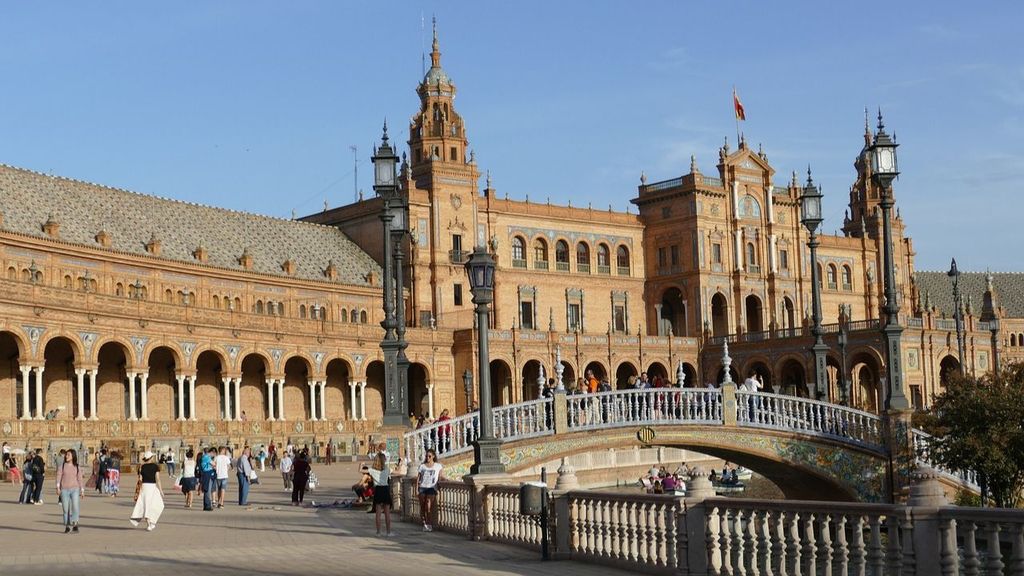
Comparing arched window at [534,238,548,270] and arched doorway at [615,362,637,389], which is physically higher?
arched window at [534,238,548,270]

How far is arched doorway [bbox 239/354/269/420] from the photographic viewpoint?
60.8 metres

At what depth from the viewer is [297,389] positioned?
64125 mm

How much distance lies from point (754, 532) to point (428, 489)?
863cm

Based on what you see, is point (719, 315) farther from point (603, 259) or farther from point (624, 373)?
point (624, 373)

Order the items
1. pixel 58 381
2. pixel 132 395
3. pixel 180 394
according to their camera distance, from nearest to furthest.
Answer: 1. pixel 58 381
2. pixel 132 395
3. pixel 180 394

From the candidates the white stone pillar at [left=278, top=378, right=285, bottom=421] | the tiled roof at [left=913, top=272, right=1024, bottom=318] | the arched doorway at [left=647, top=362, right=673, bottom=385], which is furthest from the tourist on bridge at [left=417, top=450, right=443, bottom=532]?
the tiled roof at [left=913, top=272, right=1024, bottom=318]

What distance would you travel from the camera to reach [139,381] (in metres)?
54.0

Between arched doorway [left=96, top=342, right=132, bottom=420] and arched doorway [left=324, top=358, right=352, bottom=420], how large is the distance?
13.9 metres

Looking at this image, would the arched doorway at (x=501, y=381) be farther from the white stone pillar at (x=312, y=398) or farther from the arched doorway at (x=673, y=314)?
the white stone pillar at (x=312, y=398)

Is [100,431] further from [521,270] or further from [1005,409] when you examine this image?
[521,270]

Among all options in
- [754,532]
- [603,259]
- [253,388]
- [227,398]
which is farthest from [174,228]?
[754,532]

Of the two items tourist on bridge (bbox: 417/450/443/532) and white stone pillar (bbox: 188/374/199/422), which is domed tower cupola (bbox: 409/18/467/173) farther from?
tourist on bridge (bbox: 417/450/443/532)

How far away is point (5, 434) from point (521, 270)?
4128 cm

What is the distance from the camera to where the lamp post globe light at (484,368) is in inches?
756
